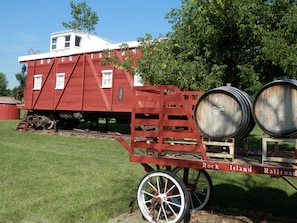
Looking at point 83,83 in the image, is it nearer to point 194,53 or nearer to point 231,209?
point 194,53

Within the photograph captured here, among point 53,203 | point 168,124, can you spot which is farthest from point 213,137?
point 53,203

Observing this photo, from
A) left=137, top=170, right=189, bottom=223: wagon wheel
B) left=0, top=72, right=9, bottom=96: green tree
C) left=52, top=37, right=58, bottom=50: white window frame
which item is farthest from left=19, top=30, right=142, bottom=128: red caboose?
left=0, top=72, right=9, bottom=96: green tree

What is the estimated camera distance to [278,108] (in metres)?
4.14

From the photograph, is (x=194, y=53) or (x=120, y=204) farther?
(x=194, y=53)

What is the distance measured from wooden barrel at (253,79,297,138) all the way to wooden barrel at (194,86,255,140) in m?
0.19

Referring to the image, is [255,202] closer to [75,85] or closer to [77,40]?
[75,85]

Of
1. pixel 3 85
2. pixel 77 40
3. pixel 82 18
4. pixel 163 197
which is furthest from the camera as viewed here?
pixel 3 85

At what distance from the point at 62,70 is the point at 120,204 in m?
15.2

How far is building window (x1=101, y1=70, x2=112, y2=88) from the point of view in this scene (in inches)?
692

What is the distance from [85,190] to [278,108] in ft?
12.6

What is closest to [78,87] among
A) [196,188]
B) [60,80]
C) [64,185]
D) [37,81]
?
[60,80]

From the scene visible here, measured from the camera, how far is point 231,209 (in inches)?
226

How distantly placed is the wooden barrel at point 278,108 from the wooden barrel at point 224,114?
Answer: 0.19 meters

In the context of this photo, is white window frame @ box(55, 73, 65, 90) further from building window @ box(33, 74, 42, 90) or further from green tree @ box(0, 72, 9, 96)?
green tree @ box(0, 72, 9, 96)
